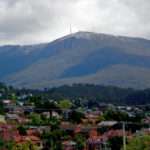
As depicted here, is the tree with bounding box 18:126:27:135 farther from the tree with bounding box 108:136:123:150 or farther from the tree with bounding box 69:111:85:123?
the tree with bounding box 69:111:85:123

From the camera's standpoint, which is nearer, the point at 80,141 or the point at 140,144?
the point at 140,144

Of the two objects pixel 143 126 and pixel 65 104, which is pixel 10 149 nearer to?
pixel 143 126

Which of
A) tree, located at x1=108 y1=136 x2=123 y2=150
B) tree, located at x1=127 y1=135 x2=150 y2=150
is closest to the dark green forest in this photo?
tree, located at x1=108 y1=136 x2=123 y2=150

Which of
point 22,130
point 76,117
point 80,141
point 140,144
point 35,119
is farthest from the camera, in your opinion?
point 76,117

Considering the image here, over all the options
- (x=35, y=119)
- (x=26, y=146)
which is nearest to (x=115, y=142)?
(x=26, y=146)

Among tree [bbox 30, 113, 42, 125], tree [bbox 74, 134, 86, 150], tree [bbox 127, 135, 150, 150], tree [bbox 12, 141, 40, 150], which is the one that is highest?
tree [bbox 127, 135, 150, 150]

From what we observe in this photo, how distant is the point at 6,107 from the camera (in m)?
80.0

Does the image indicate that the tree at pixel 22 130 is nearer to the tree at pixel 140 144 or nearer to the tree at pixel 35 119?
the tree at pixel 35 119

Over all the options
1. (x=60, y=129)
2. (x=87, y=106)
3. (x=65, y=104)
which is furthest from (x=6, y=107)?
(x=60, y=129)

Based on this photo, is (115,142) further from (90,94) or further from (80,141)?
(90,94)

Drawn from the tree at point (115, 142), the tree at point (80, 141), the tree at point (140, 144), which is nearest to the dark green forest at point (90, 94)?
the tree at point (80, 141)

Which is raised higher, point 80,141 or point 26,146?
point 26,146

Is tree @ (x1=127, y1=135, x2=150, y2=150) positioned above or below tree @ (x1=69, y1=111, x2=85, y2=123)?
above

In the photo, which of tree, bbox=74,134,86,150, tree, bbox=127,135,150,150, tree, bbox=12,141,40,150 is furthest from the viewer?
tree, bbox=74,134,86,150
